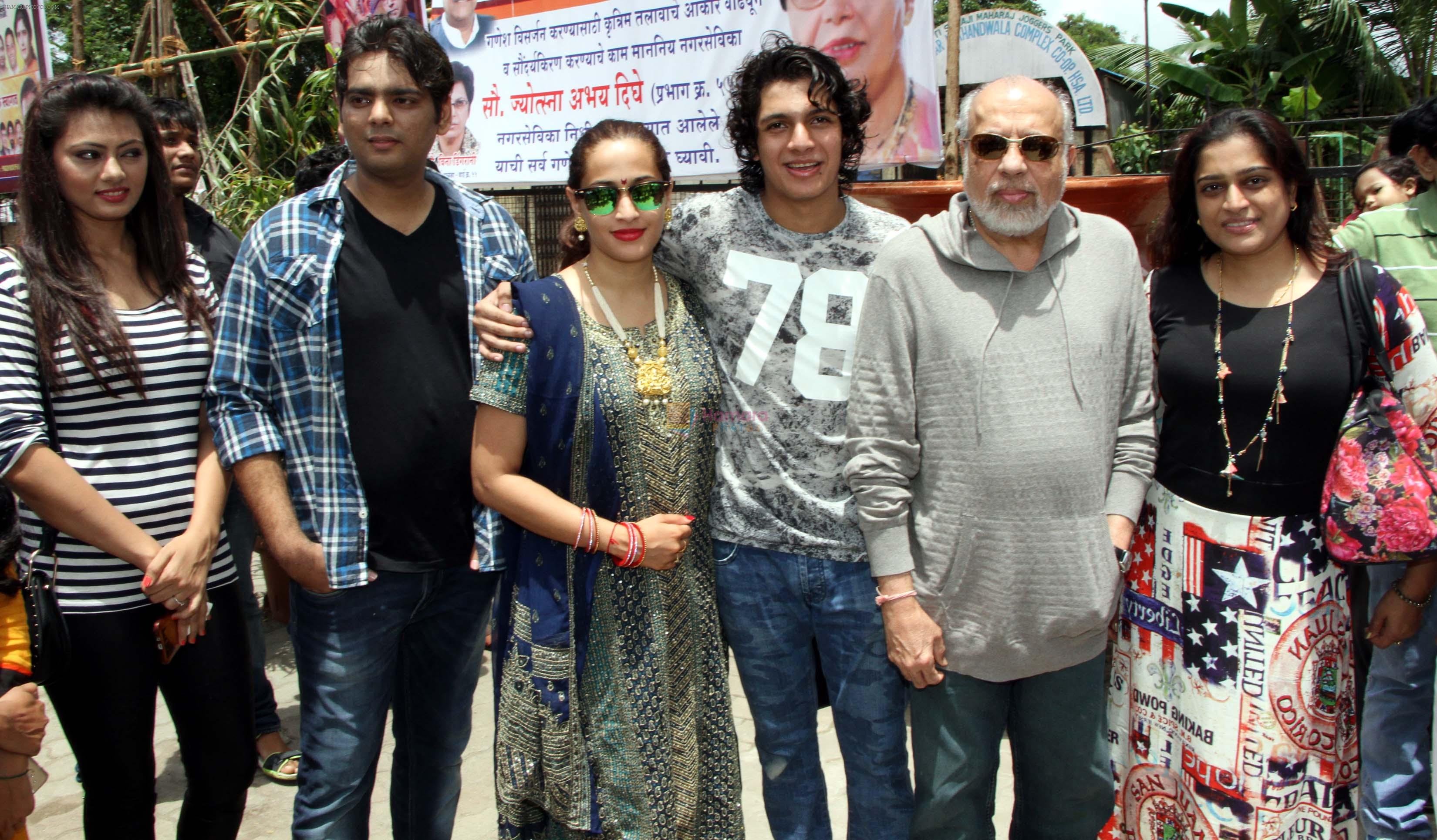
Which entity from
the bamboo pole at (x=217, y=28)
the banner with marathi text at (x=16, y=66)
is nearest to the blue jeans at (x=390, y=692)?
the bamboo pole at (x=217, y=28)

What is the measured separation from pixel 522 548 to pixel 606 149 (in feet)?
2.89

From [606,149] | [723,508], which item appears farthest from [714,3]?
[723,508]

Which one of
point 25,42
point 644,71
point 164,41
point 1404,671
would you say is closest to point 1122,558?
point 1404,671

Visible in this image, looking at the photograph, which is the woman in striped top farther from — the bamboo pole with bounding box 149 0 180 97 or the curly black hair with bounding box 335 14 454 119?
the bamboo pole with bounding box 149 0 180 97

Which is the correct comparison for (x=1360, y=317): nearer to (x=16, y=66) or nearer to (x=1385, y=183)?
(x=1385, y=183)

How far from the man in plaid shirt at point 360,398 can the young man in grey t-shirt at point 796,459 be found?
22.0 inches

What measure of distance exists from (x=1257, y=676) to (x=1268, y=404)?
59cm

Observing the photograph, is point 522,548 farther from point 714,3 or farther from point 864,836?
point 714,3

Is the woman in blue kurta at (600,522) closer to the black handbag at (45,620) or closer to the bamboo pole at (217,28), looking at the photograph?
the black handbag at (45,620)

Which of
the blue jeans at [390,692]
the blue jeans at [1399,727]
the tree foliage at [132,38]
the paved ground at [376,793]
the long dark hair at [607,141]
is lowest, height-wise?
the paved ground at [376,793]

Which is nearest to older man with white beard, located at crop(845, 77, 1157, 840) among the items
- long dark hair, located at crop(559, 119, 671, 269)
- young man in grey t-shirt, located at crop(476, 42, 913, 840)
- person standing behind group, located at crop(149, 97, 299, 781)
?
young man in grey t-shirt, located at crop(476, 42, 913, 840)

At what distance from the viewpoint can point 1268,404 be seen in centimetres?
223

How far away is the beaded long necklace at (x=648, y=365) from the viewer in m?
2.17

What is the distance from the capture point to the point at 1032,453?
208 cm
